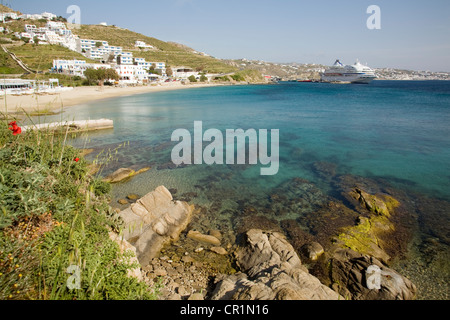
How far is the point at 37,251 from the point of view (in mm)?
4574

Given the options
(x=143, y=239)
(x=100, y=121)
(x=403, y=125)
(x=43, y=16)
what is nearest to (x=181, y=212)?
(x=143, y=239)

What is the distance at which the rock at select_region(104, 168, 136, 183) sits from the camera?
13.8 meters

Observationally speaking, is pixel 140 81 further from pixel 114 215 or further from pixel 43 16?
pixel 43 16

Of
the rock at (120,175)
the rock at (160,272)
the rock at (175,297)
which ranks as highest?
the rock at (120,175)

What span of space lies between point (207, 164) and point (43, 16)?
201 metres

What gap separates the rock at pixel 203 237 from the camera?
9.12 metres

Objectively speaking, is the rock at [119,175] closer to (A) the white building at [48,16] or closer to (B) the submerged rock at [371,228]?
(B) the submerged rock at [371,228]


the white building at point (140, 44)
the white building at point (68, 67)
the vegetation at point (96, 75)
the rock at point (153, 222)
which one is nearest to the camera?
the rock at point (153, 222)

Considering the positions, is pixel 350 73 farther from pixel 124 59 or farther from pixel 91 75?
pixel 91 75

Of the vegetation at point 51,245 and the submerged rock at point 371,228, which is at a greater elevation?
the vegetation at point 51,245

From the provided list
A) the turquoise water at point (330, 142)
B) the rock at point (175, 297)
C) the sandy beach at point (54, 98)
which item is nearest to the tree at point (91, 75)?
the sandy beach at point (54, 98)

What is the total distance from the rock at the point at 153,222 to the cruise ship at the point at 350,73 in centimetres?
15385

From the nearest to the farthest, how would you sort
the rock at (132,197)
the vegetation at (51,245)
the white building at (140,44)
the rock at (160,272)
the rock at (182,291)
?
the vegetation at (51,245)
the rock at (182,291)
the rock at (160,272)
the rock at (132,197)
the white building at (140,44)

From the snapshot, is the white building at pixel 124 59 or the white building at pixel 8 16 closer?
the white building at pixel 124 59
